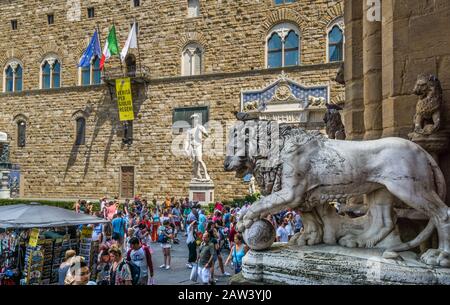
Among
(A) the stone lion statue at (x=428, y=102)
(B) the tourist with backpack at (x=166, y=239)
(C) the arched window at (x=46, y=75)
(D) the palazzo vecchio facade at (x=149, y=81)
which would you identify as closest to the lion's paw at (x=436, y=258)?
(A) the stone lion statue at (x=428, y=102)

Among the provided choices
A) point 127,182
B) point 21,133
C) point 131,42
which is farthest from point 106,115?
point 21,133

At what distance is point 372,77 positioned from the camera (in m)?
4.79

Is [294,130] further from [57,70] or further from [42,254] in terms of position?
[57,70]

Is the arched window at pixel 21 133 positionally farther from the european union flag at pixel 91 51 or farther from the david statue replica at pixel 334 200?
the david statue replica at pixel 334 200

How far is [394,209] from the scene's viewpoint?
13.1 ft

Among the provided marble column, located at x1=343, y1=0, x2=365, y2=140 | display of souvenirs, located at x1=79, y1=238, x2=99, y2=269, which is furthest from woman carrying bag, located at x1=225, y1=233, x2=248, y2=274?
marble column, located at x1=343, y1=0, x2=365, y2=140

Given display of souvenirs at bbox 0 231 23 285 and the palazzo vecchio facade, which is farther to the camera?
the palazzo vecchio facade

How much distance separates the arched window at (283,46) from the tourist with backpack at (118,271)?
1684cm

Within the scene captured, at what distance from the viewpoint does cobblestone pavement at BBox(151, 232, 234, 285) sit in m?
9.17

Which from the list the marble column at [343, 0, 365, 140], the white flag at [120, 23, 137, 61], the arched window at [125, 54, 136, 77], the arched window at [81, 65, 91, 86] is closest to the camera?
the marble column at [343, 0, 365, 140]

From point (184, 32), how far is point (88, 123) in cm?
802

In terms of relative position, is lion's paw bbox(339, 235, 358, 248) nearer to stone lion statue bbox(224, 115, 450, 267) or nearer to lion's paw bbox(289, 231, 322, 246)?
stone lion statue bbox(224, 115, 450, 267)

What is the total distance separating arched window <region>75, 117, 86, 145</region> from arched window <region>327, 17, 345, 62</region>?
587 inches
